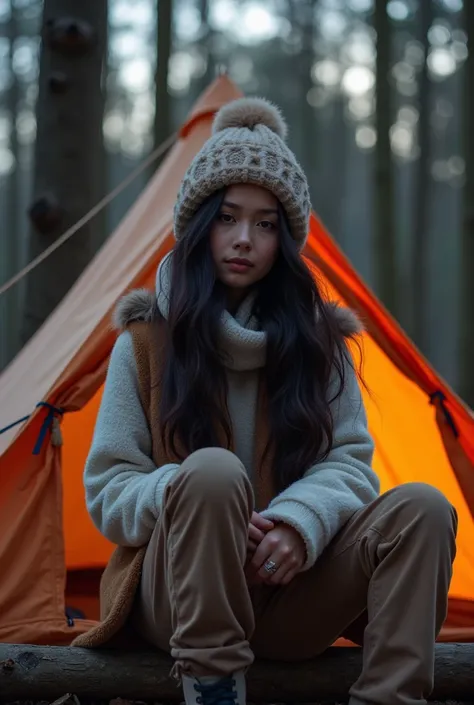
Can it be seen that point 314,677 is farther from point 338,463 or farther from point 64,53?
point 64,53

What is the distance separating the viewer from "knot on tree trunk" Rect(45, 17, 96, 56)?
450 centimetres

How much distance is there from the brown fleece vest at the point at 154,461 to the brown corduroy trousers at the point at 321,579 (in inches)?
4.6

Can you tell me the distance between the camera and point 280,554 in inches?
76.2

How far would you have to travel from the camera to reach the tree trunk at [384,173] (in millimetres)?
7965

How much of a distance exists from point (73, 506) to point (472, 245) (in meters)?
3.93

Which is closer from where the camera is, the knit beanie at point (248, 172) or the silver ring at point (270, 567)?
the silver ring at point (270, 567)

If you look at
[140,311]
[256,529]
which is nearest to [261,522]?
[256,529]

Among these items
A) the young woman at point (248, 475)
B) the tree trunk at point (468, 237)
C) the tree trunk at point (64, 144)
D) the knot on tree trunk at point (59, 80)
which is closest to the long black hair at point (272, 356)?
the young woman at point (248, 475)

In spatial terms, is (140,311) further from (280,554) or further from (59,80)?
(59,80)

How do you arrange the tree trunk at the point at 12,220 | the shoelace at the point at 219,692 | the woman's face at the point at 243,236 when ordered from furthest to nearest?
1. the tree trunk at the point at 12,220
2. the woman's face at the point at 243,236
3. the shoelace at the point at 219,692

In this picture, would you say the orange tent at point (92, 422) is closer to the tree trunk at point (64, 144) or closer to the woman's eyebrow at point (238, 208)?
the woman's eyebrow at point (238, 208)

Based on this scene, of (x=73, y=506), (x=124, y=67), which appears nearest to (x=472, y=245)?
(x=73, y=506)

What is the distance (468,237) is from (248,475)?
4.98 metres

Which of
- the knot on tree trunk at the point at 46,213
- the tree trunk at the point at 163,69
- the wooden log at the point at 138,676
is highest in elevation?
the tree trunk at the point at 163,69
